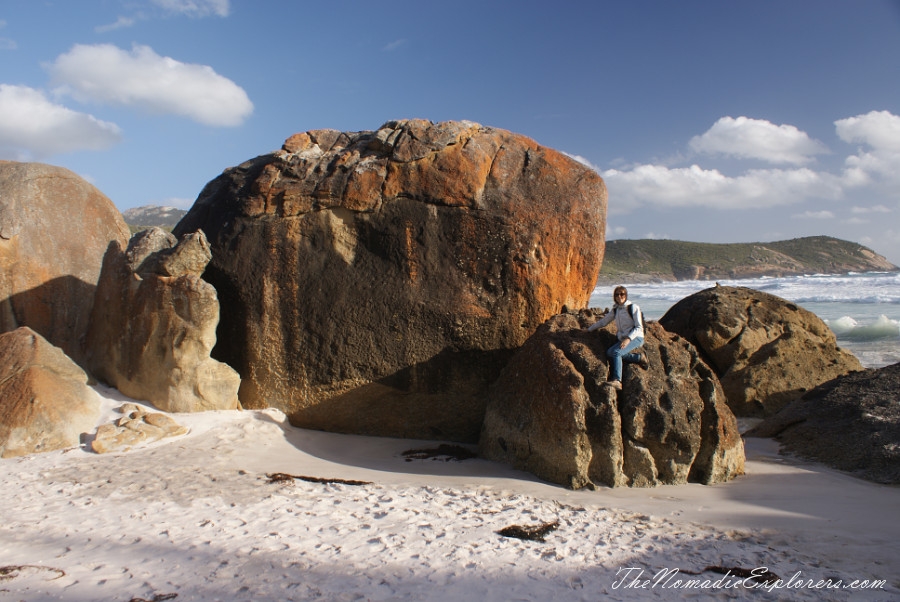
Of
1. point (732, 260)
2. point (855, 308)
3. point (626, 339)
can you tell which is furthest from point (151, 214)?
point (626, 339)

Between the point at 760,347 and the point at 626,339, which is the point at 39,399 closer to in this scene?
the point at 626,339

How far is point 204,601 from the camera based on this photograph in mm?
2721

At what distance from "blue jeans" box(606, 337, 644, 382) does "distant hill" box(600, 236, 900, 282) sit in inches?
1977

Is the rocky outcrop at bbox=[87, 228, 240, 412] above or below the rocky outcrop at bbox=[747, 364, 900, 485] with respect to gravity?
above

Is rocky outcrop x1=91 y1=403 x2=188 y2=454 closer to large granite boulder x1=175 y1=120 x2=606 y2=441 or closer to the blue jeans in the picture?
large granite boulder x1=175 y1=120 x2=606 y2=441

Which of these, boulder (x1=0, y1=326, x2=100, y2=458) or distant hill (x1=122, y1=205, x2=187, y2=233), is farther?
distant hill (x1=122, y1=205, x2=187, y2=233)

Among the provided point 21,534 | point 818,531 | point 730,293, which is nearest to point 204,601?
point 21,534

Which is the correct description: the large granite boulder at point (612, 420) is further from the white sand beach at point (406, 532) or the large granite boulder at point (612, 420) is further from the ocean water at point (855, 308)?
the ocean water at point (855, 308)

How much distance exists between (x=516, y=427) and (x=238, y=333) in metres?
2.88

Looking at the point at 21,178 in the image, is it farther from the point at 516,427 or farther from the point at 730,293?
the point at 730,293

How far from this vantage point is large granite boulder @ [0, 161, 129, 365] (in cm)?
659

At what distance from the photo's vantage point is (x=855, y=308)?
24094mm

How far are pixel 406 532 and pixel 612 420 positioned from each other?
181 cm

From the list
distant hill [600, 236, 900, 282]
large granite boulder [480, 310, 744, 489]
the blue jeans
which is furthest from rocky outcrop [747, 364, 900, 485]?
distant hill [600, 236, 900, 282]
